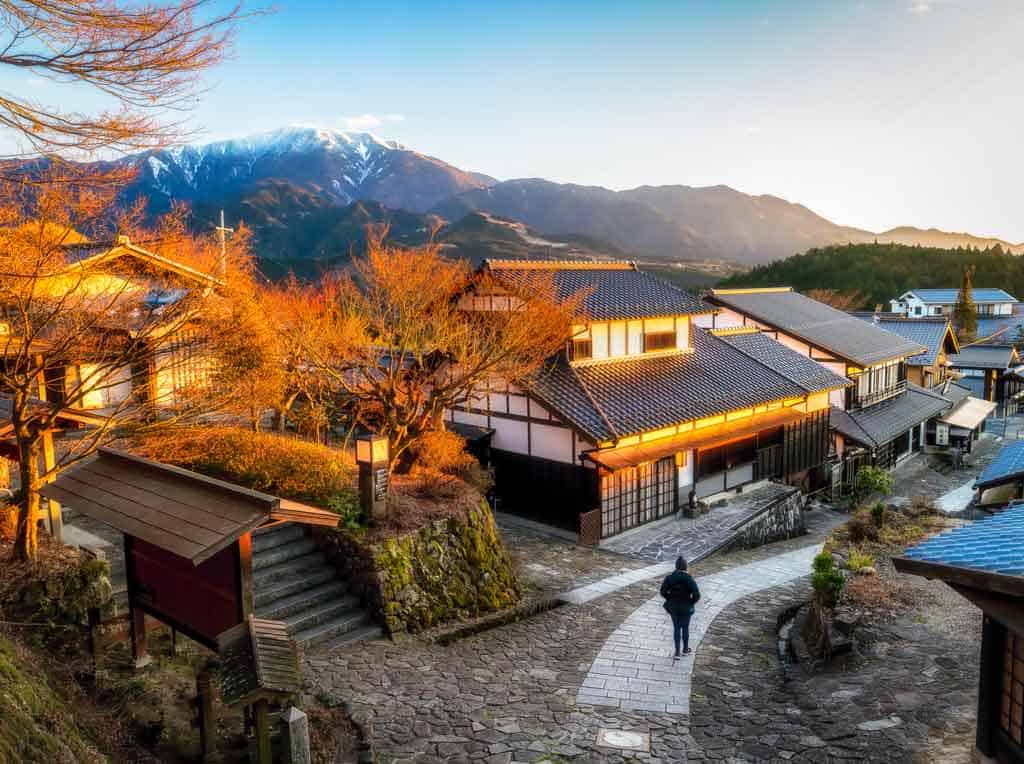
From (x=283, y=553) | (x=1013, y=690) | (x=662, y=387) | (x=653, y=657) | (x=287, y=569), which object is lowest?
(x=653, y=657)

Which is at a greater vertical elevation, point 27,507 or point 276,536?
point 27,507

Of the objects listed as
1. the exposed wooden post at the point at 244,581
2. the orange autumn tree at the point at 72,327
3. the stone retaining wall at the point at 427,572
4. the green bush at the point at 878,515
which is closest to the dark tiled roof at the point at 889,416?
the green bush at the point at 878,515

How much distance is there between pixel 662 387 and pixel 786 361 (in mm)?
9044

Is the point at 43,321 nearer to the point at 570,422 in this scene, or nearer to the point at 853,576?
the point at 570,422

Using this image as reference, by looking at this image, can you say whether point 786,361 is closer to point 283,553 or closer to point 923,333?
point 923,333

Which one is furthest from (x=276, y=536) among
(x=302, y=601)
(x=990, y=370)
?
Answer: (x=990, y=370)

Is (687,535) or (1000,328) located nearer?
(687,535)

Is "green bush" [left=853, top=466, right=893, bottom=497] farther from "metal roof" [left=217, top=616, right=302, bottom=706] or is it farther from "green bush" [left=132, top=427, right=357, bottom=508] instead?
"metal roof" [left=217, top=616, right=302, bottom=706]

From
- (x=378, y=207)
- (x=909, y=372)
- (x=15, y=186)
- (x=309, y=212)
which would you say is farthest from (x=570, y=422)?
(x=309, y=212)

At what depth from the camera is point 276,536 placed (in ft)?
39.5

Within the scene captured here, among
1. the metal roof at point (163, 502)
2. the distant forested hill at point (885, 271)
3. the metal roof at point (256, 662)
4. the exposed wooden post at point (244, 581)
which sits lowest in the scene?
the metal roof at point (256, 662)

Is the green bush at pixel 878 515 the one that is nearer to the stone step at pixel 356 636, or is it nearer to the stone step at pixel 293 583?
the stone step at pixel 356 636

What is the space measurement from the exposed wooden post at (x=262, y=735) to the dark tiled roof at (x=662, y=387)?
11899 mm

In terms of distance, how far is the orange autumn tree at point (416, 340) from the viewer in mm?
16078
